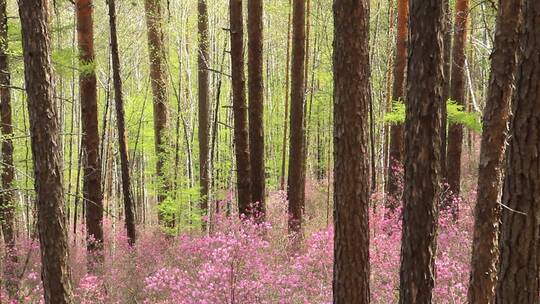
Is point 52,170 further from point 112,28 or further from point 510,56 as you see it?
point 112,28

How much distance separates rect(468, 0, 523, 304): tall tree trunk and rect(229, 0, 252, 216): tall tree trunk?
4.83 m

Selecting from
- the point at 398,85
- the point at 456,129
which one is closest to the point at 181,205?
the point at 398,85

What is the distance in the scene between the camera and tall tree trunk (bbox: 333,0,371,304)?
16.1 feet

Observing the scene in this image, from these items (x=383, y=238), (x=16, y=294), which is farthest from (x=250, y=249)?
(x=16, y=294)

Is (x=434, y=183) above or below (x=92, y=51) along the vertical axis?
below

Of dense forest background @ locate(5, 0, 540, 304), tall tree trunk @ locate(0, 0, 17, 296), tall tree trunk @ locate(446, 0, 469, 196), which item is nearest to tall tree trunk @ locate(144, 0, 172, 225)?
dense forest background @ locate(5, 0, 540, 304)

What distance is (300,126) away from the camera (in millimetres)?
10742

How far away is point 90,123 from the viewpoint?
10.4 meters

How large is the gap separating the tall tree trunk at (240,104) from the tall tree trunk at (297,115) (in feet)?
4.52

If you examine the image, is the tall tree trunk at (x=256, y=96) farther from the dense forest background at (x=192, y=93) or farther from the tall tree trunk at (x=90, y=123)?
the dense forest background at (x=192, y=93)

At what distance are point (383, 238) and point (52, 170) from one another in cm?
617

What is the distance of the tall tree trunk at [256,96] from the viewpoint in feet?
31.0

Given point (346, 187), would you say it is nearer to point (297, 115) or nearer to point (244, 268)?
point (244, 268)

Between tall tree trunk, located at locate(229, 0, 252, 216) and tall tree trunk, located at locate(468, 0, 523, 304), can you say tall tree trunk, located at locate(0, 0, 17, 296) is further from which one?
tall tree trunk, located at locate(468, 0, 523, 304)
